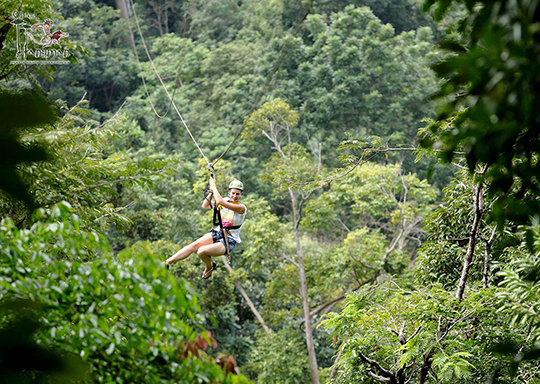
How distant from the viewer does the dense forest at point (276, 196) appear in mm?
1722

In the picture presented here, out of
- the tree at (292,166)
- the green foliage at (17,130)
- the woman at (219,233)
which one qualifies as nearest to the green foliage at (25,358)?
the green foliage at (17,130)

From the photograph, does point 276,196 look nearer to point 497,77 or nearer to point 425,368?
point 425,368

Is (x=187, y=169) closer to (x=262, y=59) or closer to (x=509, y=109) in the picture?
(x=262, y=59)

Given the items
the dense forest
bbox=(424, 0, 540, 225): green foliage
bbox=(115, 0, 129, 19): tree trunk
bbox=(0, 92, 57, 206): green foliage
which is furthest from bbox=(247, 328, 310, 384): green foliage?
bbox=(115, 0, 129, 19): tree trunk

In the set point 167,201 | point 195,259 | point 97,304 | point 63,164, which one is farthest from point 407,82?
point 97,304

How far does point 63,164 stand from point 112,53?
17.3 m

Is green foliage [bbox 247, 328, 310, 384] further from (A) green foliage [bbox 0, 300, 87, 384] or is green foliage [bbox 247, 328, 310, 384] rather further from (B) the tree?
(A) green foliage [bbox 0, 300, 87, 384]

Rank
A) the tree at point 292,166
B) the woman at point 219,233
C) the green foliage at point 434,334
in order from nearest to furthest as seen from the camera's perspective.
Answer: the green foliage at point 434,334 → the woman at point 219,233 → the tree at point 292,166

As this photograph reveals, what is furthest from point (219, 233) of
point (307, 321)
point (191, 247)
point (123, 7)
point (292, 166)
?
point (123, 7)

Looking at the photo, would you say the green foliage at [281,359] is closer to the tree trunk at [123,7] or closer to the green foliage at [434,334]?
the green foliage at [434,334]

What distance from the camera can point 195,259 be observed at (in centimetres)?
1172

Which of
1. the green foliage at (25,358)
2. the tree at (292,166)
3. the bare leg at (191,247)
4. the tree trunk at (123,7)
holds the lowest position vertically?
the tree at (292,166)

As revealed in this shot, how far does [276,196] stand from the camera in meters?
14.5

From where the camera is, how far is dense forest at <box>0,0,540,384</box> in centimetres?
172
